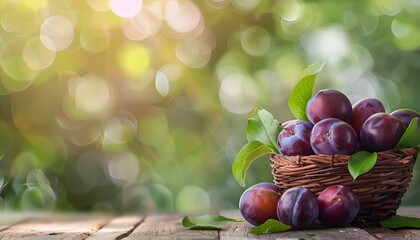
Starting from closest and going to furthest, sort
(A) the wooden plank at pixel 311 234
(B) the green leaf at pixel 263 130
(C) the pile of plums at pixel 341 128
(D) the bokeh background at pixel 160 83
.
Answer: (A) the wooden plank at pixel 311 234, (C) the pile of plums at pixel 341 128, (B) the green leaf at pixel 263 130, (D) the bokeh background at pixel 160 83

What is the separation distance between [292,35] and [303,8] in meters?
0.11

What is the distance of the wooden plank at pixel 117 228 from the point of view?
990 mm

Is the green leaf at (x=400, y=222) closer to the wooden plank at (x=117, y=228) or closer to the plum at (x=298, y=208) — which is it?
the plum at (x=298, y=208)

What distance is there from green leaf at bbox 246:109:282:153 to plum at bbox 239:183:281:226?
11cm

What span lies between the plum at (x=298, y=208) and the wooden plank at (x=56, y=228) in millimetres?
366

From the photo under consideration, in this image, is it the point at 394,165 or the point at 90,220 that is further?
the point at 90,220

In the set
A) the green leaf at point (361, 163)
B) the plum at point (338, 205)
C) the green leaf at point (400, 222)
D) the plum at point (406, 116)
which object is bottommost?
the green leaf at point (400, 222)

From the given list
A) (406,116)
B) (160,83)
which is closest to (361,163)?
(406,116)

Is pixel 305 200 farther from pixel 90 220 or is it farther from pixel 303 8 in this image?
pixel 303 8

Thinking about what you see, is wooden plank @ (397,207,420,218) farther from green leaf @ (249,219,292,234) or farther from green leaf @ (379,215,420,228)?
green leaf @ (249,219,292,234)

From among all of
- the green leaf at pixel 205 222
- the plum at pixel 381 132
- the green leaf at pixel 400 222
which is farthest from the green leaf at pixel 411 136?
the green leaf at pixel 205 222

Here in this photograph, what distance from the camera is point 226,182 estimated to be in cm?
191

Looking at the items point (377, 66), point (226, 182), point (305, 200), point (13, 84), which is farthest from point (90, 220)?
point (377, 66)

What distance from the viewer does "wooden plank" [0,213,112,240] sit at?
1.03 metres
